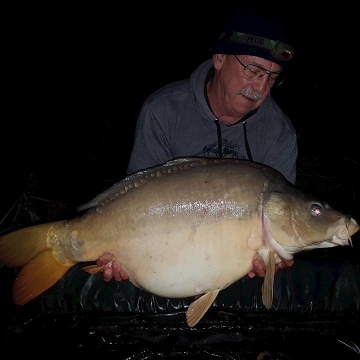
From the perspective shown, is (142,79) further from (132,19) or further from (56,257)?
(56,257)

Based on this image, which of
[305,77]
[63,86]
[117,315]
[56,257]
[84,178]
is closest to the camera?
[56,257]

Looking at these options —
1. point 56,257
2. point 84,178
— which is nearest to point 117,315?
point 56,257

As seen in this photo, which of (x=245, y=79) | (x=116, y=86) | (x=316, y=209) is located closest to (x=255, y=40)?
(x=245, y=79)

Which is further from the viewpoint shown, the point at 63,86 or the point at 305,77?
the point at 305,77

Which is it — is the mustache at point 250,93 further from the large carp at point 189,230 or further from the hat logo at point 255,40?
the large carp at point 189,230

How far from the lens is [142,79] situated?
18.5 ft

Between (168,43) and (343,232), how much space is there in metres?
5.06

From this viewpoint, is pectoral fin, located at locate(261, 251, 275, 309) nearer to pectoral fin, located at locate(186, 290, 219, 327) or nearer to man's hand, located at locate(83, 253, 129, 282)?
pectoral fin, located at locate(186, 290, 219, 327)

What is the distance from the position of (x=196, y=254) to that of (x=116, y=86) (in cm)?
425

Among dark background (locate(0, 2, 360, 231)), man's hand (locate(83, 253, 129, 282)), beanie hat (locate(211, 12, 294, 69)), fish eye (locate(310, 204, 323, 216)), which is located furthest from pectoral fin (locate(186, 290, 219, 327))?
dark background (locate(0, 2, 360, 231))

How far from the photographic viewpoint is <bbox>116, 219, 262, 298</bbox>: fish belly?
5.50ft

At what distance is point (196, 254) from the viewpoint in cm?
168

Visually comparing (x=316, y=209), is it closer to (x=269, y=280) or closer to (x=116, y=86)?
(x=269, y=280)

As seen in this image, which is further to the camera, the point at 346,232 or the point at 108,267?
the point at 108,267
